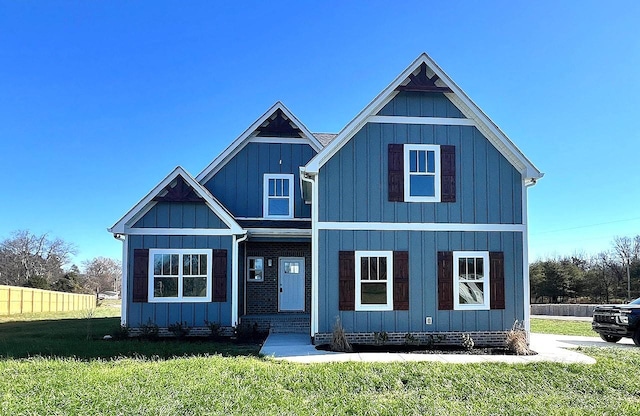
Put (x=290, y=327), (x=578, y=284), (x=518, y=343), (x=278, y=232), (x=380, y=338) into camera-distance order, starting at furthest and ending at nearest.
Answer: (x=578, y=284) → (x=278, y=232) → (x=290, y=327) → (x=380, y=338) → (x=518, y=343)

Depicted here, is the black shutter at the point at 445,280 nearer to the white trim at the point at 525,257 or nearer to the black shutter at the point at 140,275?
the white trim at the point at 525,257

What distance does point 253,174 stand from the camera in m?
16.6

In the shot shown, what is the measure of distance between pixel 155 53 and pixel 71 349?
34.6 feet

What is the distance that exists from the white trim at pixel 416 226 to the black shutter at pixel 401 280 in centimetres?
68

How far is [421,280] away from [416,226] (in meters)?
1.38

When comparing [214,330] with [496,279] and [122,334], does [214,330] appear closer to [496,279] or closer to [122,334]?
[122,334]

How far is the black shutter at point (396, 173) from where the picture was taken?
12.4 metres

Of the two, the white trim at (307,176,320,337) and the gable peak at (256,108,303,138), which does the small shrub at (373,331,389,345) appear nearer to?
the white trim at (307,176,320,337)

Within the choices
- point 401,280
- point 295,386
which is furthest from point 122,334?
point 401,280

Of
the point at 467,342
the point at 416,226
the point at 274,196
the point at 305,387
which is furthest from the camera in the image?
the point at 274,196

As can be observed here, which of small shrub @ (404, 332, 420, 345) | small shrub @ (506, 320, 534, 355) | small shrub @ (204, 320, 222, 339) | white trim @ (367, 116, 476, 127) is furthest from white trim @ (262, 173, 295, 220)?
small shrub @ (506, 320, 534, 355)

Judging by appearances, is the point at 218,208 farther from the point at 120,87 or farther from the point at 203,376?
the point at 120,87

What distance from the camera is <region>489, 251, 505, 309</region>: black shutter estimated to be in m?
12.4

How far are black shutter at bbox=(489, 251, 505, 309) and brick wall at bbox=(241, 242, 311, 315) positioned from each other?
6642mm
